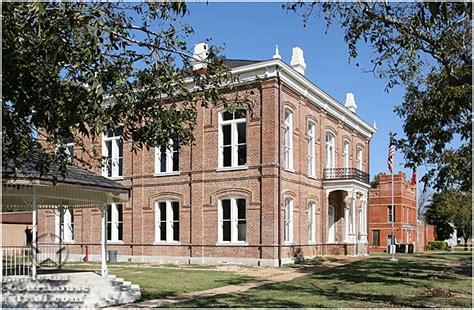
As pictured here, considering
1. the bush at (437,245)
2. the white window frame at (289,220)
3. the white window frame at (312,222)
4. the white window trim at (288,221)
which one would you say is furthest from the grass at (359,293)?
the bush at (437,245)

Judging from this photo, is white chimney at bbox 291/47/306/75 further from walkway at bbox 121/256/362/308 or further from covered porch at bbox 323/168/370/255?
→ walkway at bbox 121/256/362/308

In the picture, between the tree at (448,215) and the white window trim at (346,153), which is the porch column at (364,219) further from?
the tree at (448,215)

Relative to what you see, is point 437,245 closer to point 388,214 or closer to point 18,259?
point 388,214

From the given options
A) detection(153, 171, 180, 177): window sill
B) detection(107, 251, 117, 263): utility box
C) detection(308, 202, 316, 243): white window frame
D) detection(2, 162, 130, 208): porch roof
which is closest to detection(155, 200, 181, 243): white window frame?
detection(153, 171, 180, 177): window sill

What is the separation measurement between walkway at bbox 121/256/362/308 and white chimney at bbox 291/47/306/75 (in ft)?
35.8

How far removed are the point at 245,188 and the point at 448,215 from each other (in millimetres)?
46797

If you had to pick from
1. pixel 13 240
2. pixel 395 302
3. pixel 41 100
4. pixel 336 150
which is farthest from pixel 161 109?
pixel 13 240

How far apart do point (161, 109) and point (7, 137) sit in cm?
290

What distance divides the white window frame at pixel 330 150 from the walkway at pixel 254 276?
658 centimetres

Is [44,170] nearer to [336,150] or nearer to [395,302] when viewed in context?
[395,302]

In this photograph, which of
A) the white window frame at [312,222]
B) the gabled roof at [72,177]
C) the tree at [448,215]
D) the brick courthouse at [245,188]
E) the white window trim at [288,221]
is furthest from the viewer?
the tree at [448,215]

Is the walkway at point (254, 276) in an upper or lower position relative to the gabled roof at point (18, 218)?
lower

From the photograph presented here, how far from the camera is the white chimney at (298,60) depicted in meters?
30.9

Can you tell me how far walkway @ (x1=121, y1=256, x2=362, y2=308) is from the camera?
14023 mm
